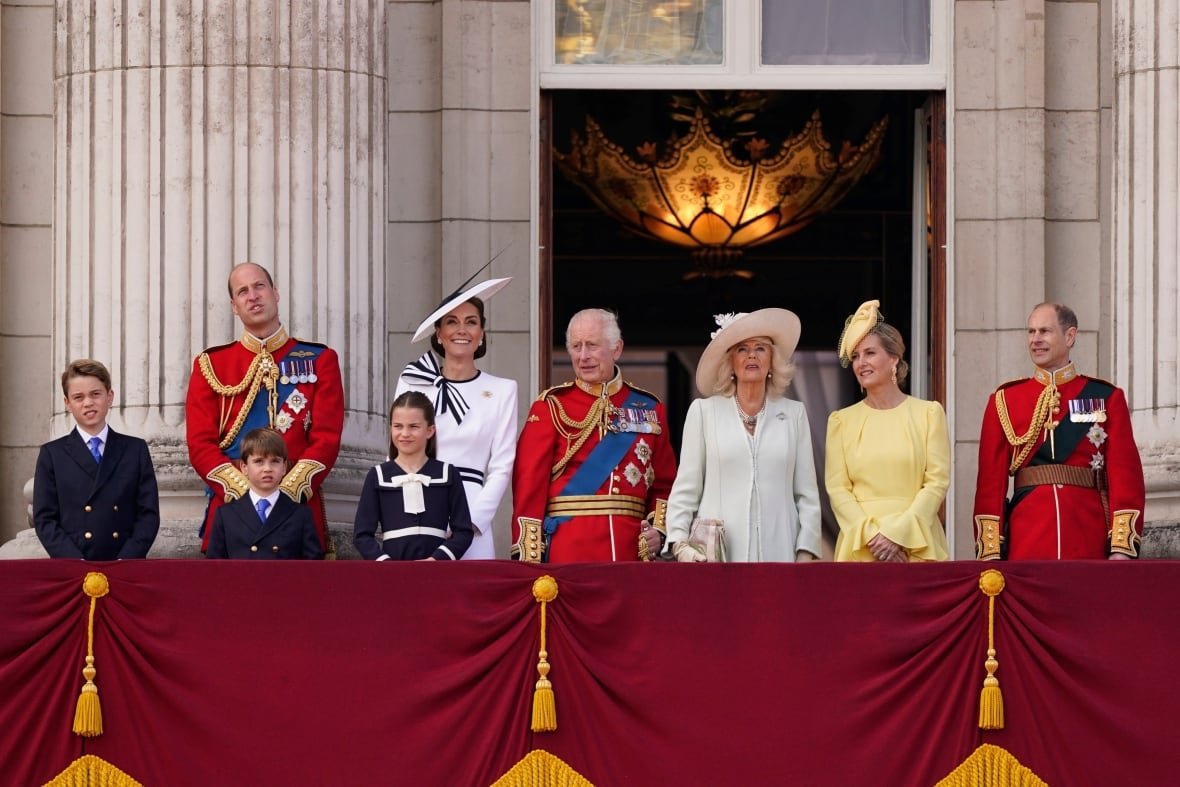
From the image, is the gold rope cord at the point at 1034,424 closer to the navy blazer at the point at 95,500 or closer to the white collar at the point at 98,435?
the navy blazer at the point at 95,500

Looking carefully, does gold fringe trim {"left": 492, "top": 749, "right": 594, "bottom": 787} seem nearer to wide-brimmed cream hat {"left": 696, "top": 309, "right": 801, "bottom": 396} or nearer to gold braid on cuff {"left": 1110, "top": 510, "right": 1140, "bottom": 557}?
wide-brimmed cream hat {"left": 696, "top": 309, "right": 801, "bottom": 396}

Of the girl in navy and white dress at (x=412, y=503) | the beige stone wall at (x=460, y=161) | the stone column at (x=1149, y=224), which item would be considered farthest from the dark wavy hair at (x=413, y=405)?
the stone column at (x=1149, y=224)

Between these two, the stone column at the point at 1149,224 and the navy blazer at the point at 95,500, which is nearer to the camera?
the navy blazer at the point at 95,500

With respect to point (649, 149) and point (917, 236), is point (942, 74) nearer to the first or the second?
point (917, 236)

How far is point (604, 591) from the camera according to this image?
10016 mm

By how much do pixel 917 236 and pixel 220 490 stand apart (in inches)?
211

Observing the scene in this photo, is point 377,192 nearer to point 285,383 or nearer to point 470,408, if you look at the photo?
point 285,383

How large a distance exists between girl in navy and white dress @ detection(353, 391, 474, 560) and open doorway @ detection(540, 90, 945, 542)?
21.7 feet

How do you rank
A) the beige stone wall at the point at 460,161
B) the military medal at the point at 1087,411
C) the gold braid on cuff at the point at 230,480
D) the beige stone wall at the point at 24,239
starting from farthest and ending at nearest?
the beige stone wall at the point at 460,161 → the beige stone wall at the point at 24,239 → the military medal at the point at 1087,411 → the gold braid on cuff at the point at 230,480

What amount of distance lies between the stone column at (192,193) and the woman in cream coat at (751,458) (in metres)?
2.15

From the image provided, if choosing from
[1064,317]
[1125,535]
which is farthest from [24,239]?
[1125,535]

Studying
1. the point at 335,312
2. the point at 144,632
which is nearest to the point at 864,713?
the point at 144,632

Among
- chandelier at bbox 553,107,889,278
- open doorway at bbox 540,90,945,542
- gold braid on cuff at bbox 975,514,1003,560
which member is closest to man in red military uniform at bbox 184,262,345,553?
gold braid on cuff at bbox 975,514,1003,560

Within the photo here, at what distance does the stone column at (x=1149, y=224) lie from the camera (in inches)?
497
